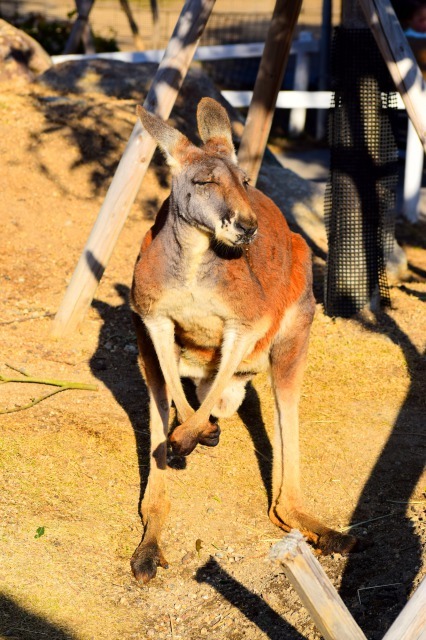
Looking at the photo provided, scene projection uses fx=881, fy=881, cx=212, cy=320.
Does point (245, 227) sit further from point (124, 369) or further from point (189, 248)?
point (124, 369)

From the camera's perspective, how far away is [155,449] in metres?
3.85

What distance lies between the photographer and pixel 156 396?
391cm

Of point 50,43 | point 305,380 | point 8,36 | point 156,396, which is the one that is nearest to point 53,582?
point 156,396

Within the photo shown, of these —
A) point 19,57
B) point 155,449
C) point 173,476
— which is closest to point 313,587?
point 155,449

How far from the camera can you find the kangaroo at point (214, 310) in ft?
11.2

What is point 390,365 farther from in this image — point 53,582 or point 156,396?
point 53,582

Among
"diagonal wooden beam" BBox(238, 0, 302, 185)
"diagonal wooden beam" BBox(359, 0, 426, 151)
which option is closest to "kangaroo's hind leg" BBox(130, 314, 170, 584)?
"diagonal wooden beam" BBox(359, 0, 426, 151)

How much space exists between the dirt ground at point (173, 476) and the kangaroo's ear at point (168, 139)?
156 cm

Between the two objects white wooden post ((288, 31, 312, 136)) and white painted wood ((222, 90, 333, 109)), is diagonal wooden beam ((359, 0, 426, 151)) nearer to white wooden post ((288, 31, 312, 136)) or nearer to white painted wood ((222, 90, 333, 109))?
white painted wood ((222, 90, 333, 109))

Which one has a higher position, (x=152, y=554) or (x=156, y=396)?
(x=156, y=396)

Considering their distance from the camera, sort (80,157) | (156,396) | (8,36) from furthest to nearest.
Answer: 1. (8,36)
2. (80,157)
3. (156,396)

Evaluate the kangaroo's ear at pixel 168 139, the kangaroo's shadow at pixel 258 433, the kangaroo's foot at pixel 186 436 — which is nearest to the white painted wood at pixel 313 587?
the kangaroo's foot at pixel 186 436

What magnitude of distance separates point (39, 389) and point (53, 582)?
1.68 meters

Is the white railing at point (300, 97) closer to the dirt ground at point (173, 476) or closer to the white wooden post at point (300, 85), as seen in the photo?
the white wooden post at point (300, 85)
